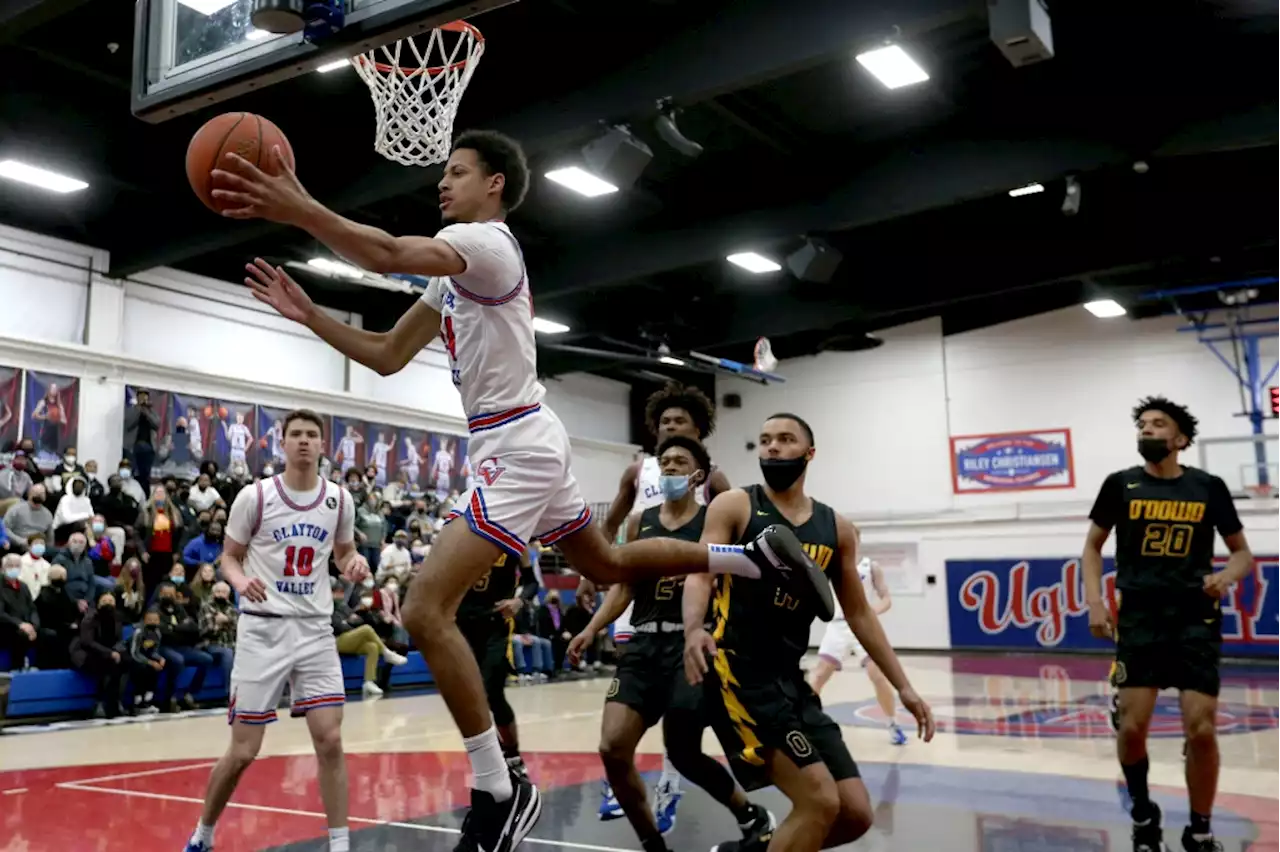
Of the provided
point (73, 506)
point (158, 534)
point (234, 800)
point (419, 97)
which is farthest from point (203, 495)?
point (419, 97)

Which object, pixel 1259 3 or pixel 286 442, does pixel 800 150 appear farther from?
pixel 286 442

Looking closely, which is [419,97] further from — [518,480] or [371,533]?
[371,533]

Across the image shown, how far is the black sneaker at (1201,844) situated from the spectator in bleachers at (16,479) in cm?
1410

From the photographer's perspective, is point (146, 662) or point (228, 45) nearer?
point (228, 45)

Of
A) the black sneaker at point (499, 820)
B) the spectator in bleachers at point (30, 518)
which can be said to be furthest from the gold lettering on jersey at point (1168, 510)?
the spectator in bleachers at point (30, 518)

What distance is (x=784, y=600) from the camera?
4047mm

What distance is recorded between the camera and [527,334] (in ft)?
12.0

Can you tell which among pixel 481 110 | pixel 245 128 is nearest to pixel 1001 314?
pixel 481 110

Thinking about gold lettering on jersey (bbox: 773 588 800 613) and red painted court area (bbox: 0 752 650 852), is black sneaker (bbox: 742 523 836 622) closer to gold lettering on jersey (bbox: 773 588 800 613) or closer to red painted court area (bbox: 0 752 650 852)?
gold lettering on jersey (bbox: 773 588 800 613)

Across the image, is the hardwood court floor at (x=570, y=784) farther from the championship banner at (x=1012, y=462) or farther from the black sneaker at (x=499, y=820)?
the championship banner at (x=1012, y=462)

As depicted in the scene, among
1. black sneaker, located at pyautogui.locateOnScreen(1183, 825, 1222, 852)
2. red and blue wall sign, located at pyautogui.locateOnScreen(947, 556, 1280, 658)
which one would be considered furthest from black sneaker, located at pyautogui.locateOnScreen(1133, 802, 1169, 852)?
red and blue wall sign, located at pyautogui.locateOnScreen(947, 556, 1280, 658)

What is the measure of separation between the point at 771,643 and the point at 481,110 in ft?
33.3

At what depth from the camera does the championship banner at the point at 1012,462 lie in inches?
965

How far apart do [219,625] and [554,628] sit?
6.57 metres
